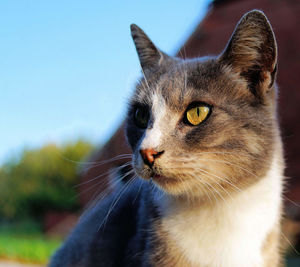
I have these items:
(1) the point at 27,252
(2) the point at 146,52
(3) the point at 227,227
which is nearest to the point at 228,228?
(3) the point at 227,227

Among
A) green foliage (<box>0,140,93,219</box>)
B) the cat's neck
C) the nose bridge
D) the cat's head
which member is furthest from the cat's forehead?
green foliage (<box>0,140,93,219</box>)

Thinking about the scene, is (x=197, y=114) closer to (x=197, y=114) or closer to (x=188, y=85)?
(x=197, y=114)

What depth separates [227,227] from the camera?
5.60 ft

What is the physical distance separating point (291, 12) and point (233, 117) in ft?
8.39

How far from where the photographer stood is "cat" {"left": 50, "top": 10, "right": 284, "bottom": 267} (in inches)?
62.5

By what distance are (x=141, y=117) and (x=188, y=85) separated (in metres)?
0.34

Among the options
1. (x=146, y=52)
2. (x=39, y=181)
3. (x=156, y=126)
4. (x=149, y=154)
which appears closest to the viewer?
(x=149, y=154)

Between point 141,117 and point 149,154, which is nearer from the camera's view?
point 149,154

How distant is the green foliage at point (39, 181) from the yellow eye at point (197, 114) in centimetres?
1050

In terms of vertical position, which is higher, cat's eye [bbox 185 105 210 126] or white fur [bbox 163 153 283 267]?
cat's eye [bbox 185 105 210 126]

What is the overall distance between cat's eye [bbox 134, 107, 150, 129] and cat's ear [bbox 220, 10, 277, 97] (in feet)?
1.54

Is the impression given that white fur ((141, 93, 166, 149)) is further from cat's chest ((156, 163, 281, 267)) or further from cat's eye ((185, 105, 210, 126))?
cat's chest ((156, 163, 281, 267))

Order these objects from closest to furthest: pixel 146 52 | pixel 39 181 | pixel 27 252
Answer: pixel 146 52, pixel 27 252, pixel 39 181

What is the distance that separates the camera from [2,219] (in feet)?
40.5
